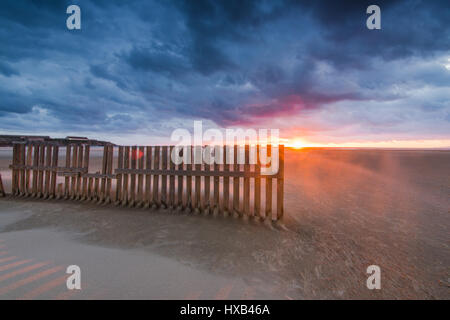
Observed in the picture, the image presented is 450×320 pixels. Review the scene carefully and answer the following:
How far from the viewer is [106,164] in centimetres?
717

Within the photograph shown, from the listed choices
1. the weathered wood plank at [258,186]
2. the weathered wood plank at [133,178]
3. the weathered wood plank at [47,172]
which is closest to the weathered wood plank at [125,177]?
the weathered wood plank at [133,178]

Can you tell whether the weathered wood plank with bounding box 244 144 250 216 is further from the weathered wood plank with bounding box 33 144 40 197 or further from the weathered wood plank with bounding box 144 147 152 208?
the weathered wood plank with bounding box 33 144 40 197

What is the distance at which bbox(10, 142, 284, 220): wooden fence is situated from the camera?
5.55 metres

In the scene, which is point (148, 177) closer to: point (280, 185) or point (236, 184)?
point (236, 184)

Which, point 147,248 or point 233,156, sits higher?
point 233,156

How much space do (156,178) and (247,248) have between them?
374cm

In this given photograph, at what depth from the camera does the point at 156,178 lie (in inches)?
251

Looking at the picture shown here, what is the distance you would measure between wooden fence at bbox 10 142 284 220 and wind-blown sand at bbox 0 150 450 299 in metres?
0.45

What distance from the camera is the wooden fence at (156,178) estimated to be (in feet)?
18.2

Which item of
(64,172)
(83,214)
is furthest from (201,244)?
(64,172)

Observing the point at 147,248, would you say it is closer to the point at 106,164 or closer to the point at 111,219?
the point at 111,219

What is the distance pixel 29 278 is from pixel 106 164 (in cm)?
487

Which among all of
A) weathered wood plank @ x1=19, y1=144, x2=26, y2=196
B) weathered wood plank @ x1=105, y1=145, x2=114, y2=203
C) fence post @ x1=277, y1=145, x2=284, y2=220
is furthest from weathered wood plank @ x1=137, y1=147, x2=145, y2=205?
weathered wood plank @ x1=19, y1=144, x2=26, y2=196

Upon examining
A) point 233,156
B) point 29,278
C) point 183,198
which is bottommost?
point 29,278
